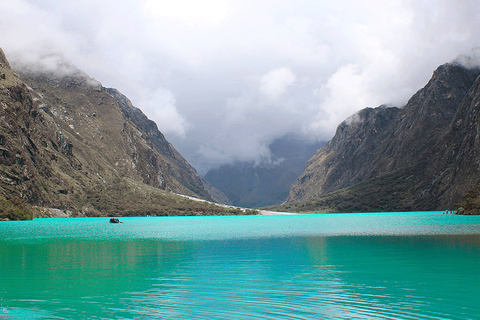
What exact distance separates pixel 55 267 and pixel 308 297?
31.9 m

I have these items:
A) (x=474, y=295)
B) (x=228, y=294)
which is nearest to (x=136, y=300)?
(x=228, y=294)

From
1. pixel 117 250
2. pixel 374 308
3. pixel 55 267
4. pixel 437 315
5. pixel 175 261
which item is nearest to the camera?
pixel 437 315

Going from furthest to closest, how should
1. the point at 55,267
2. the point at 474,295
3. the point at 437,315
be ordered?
1. the point at 55,267
2. the point at 474,295
3. the point at 437,315

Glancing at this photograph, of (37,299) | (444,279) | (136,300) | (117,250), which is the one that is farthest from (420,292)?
(117,250)

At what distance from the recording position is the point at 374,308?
30109 millimetres

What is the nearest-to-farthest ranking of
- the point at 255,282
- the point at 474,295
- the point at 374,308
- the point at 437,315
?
the point at 437,315 < the point at 374,308 < the point at 474,295 < the point at 255,282

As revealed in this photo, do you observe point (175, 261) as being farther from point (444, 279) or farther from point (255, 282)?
point (444, 279)

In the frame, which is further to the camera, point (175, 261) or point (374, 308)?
point (175, 261)

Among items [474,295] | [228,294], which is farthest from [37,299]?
[474,295]

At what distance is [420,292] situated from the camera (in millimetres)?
35188

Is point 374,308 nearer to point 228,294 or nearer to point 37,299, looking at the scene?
point 228,294

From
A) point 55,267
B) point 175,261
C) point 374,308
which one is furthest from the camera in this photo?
point 175,261

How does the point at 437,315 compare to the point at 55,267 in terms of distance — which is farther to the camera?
the point at 55,267

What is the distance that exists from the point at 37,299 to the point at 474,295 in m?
33.3
